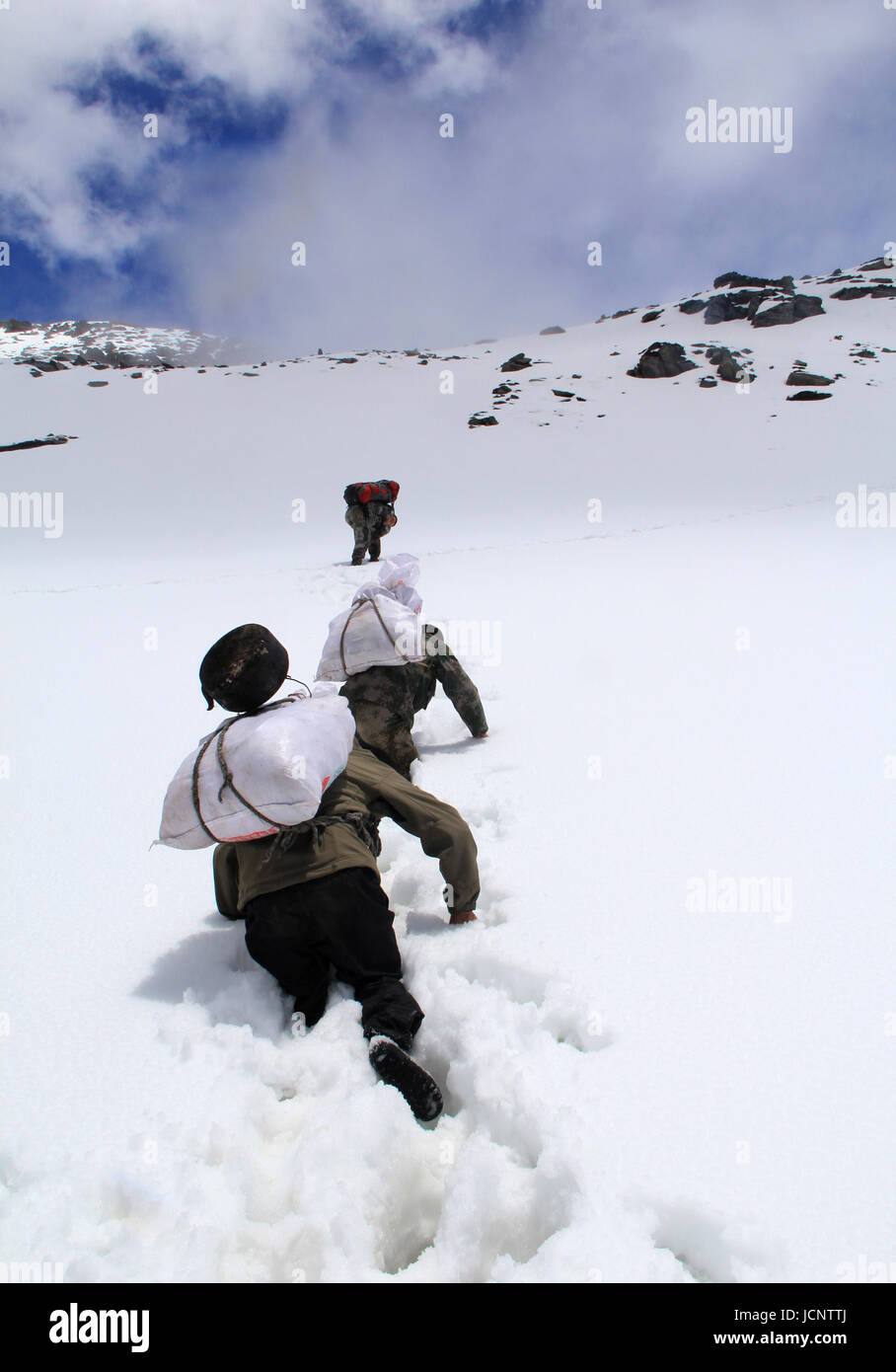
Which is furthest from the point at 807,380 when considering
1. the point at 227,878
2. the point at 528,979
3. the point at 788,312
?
the point at 227,878

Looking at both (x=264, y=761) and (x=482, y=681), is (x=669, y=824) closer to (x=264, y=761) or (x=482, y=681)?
(x=264, y=761)

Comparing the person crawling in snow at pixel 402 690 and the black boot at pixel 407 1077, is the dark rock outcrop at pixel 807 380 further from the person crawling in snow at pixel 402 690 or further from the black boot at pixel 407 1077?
the black boot at pixel 407 1077

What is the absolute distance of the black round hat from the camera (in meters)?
2.12

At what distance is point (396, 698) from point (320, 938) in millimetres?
1596

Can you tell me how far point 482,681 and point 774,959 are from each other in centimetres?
309

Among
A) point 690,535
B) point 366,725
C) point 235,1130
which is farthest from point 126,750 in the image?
point 690,535

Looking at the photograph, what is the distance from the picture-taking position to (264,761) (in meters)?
2.01

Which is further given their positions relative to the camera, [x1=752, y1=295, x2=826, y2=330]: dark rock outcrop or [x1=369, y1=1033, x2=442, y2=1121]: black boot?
[x1=752, y1=295, x2=826, y2=330]: dark rock outcrop

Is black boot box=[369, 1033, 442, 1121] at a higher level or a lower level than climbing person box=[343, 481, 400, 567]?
lower

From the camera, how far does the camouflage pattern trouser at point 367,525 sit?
944 cm

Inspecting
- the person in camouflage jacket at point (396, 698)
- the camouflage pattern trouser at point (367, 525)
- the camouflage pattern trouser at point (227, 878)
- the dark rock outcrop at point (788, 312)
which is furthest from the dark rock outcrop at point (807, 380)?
the camouflage pattern trouser at point (227, 878)

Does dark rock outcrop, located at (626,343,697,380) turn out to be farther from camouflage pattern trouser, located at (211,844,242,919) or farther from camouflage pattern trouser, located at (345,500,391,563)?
camouflage pattern trouser, located at (211,844,242,919)

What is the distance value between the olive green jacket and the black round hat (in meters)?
0.41

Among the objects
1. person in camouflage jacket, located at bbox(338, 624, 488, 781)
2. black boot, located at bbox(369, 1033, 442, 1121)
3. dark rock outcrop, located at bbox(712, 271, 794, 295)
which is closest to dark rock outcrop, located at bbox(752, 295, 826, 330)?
dark rock outcrop, located at bbox(712, 271, 794, 295)
